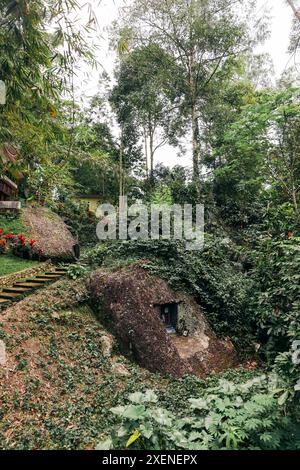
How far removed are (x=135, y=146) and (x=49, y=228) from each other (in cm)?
933

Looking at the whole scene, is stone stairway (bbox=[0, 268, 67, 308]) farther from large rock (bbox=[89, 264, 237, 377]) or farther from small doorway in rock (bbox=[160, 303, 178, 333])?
small doorway in rock (bbox=[160, 303, 178, 333])

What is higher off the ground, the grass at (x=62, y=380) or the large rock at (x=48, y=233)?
the large rock at (x=48, y=233)

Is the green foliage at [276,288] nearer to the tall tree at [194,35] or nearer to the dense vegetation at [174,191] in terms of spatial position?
the dense vegetation at [174,191]

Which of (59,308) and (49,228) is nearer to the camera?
(59,308)

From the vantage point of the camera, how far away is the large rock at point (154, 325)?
539 cm

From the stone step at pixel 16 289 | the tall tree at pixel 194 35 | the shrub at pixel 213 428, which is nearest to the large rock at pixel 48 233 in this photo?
the stone step at pixel 16 289

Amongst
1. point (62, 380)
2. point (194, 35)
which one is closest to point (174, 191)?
point (194, 35)

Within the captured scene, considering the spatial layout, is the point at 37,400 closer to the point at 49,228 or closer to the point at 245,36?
the point at 49,228

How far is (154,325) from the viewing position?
566cm

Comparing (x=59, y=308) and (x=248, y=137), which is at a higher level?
(x=248, y=137)

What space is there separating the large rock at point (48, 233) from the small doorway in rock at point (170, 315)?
3817mm

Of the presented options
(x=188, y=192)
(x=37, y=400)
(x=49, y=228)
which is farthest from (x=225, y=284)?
(x=188, y=192)

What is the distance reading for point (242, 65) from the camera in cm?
1462

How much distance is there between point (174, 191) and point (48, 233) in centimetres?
559
